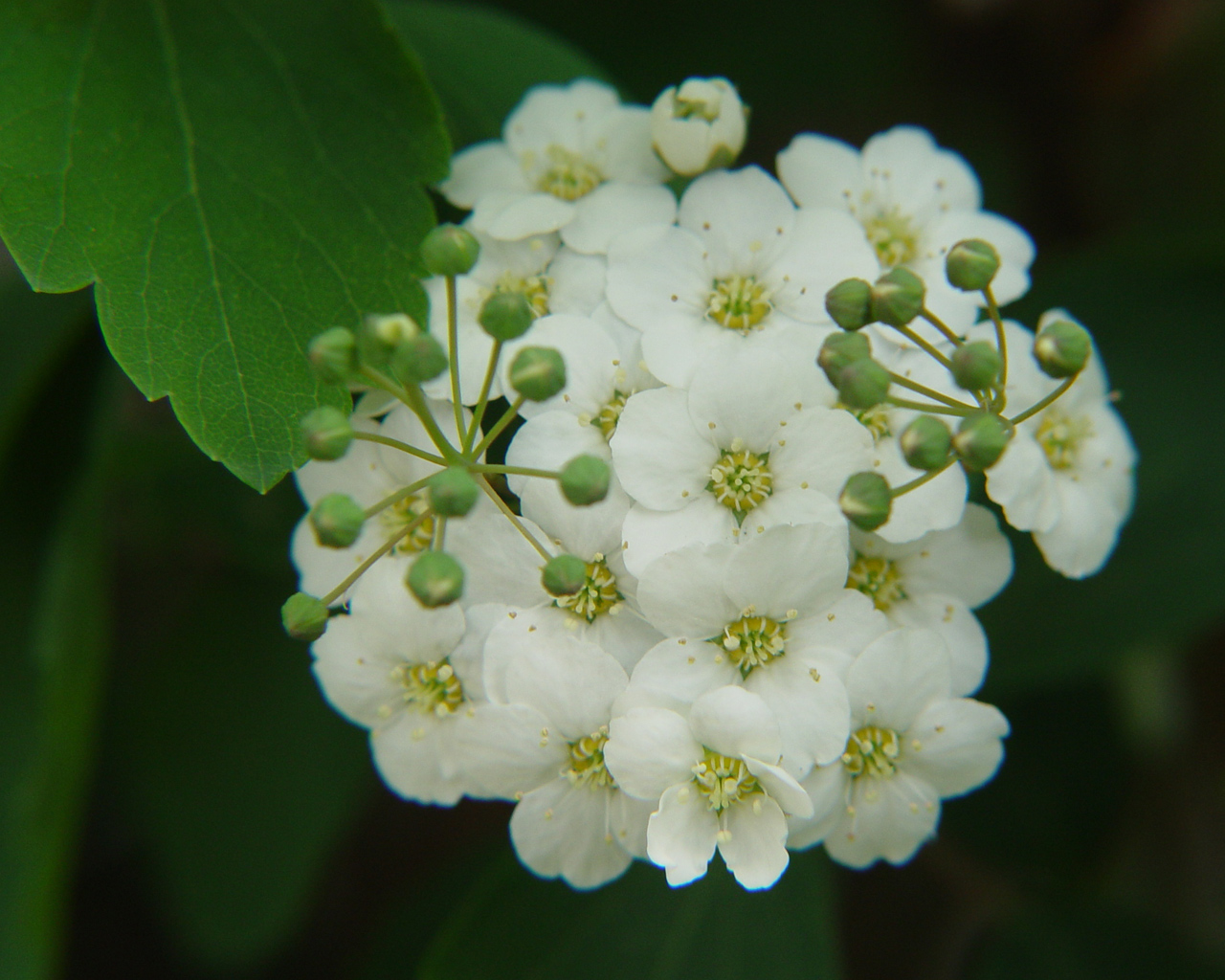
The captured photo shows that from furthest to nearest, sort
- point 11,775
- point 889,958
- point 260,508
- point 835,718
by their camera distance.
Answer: point 889,958 < point 260,508 < point 11,775 < point 835,718

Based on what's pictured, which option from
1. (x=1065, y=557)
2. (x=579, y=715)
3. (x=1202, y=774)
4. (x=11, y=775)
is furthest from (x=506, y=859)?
(x=1202, y=774)

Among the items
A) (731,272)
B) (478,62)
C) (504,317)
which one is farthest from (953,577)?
(478,62)

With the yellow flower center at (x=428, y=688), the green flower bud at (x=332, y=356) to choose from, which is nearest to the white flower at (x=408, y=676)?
the yellow flower center at (x=428, y=688)

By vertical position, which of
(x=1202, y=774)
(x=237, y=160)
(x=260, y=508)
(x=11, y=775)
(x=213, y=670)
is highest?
(x=237, y=160)

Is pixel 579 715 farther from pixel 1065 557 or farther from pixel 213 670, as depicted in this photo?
pixel 213 670

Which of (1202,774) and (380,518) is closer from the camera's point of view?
(380,518)

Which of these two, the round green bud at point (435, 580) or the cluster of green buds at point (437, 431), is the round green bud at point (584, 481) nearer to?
the cluster of green buds at point (437, 431)

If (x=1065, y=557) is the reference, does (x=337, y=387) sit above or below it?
below
